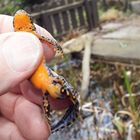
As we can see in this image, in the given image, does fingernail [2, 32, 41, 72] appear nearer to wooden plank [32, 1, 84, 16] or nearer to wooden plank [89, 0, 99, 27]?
wooden plank [32, 1, 84, 16]

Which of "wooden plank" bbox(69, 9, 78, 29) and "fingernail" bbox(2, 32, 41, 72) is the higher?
"fingernail" bbox(2, 32, 41, 72)

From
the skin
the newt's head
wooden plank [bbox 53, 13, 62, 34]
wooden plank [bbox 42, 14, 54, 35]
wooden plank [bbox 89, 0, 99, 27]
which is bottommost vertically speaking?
wooden plank [bbox 89, 0, 99, 27]

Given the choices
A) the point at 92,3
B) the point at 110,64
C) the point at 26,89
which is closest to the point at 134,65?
the point at 110,64

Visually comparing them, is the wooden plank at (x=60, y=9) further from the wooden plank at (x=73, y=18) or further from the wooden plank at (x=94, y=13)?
the wooden plank at (x=94, y=13)

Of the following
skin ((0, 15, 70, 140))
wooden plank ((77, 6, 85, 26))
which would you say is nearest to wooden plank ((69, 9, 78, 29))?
wooden plank ((77, 6, 85, 26))

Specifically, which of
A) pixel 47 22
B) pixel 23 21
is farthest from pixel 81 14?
pixel 23 21

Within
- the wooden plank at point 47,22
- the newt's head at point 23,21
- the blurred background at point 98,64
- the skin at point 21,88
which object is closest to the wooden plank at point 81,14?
the blurred background at point 98,64
